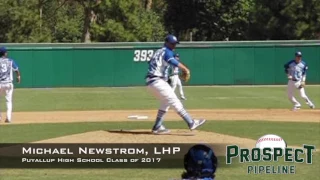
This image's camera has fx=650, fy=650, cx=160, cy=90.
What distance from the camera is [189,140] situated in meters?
12.1

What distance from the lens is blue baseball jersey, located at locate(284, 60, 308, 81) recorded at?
2105cm

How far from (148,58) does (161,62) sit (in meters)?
26.9

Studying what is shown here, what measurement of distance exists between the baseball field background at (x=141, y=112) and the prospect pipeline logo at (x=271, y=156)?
18 centimetres

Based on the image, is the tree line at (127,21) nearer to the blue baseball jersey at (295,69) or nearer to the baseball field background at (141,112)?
the baseball field background at (141,112)

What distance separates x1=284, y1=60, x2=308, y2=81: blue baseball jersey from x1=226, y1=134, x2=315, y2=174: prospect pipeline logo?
10.2 metres

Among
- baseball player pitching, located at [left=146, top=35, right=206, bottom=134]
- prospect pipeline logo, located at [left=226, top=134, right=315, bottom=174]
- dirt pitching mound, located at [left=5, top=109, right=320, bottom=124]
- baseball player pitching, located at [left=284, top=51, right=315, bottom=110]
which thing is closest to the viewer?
prospect pipeline logo, located at [left=226, top=134, right=315, bottom=174]

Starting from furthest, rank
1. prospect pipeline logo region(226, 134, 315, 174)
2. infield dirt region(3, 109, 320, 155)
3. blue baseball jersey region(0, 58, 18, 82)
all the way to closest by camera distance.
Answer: blue baseball jersey region(0, 58, 18, 82) → infield dirt region(3, 109, 320, 155) → prospect pipeline logo region(226, 134, 315, 174)

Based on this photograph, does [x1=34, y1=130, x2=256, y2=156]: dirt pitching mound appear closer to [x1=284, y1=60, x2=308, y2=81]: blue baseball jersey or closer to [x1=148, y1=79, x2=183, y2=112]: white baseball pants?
[x1=148, y1=79, x2=183, y2=112]: white baseball pants

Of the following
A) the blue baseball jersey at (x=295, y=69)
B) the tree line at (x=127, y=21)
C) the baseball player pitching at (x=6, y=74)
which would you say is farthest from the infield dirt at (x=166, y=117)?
the tree line at (x=127, y=21)

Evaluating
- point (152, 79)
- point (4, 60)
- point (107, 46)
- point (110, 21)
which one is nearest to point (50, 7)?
point (110, 21)

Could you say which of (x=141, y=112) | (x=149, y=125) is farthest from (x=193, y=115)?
(x=149, y=125)

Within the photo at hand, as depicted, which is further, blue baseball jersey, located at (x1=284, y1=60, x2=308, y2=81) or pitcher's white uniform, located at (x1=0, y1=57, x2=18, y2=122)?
blue baseball jersey, located at (x1=284, y1=60, x2=308, y2=81)

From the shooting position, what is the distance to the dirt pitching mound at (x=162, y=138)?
12.0 metres

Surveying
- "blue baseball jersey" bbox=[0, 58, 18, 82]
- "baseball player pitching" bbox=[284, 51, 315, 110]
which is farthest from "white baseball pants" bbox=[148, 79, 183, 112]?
"baseball player pitching" bbox=[284, 51, 315, 110]
